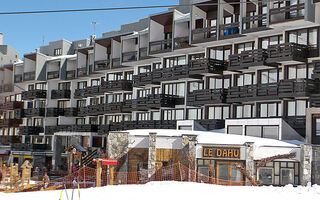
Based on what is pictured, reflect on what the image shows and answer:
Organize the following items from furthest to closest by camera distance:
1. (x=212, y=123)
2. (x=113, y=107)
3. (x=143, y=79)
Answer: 1. (x=113, y=107)
2. (x=143, y=79)
3. (x=212, y=123)

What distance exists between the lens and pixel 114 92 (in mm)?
62219

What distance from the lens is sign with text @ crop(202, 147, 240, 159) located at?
118 ft

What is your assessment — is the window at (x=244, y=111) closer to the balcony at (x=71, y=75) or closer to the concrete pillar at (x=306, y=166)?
the concrete pillar at (x=306, y=166)

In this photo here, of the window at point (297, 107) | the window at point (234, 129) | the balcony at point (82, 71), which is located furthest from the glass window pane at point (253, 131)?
the balcony at point (82, 71)

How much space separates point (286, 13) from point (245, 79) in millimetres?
7228

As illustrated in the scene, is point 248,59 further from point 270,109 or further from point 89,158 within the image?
point 89,158

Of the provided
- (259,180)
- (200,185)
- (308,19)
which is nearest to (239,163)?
(259,180)

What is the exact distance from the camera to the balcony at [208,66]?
4666cm

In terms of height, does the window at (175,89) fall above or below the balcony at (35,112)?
above

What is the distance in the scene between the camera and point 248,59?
142 ft

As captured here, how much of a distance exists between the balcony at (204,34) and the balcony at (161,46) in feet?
12.2

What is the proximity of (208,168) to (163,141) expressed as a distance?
427 centimetres

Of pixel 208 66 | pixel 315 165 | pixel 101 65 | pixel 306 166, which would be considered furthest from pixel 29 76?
pixel 315 165

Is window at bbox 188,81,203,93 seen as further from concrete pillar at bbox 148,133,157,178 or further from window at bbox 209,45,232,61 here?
concrete pillar at bbox 148,133,157,178
